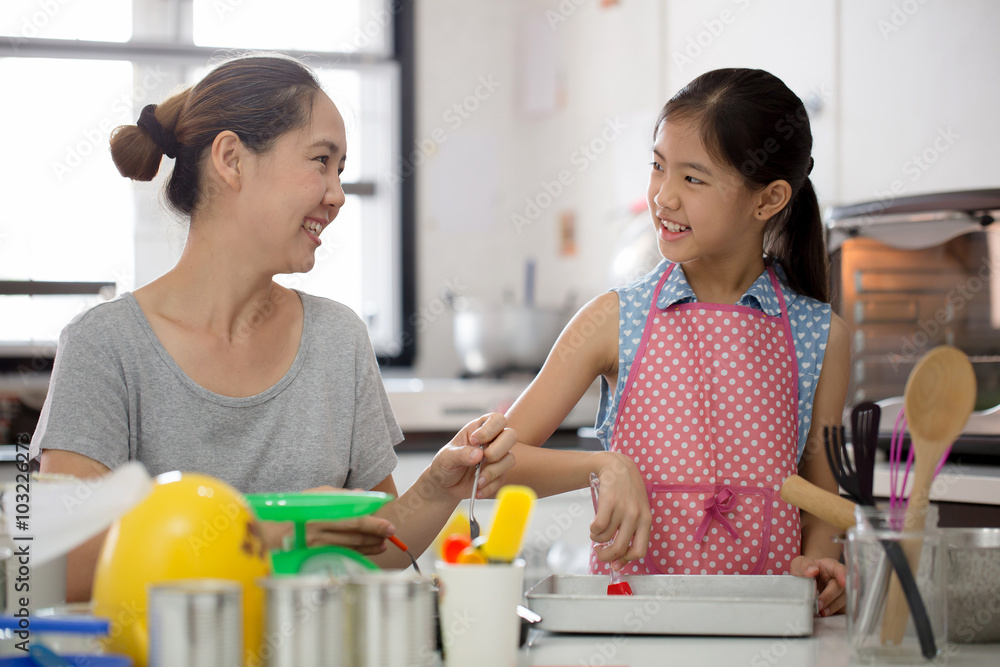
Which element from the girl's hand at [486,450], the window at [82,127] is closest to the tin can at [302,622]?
the girl's hand at [486,450]

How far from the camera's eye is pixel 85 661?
0.55 metres

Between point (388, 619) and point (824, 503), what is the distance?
A: 0.36 meters

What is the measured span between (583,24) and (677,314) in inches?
87.4

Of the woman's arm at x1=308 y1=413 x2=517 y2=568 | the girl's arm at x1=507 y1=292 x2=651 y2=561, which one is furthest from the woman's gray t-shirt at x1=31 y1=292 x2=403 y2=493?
the girl's arm at x1=507 y1=292 x2=651 y2=561

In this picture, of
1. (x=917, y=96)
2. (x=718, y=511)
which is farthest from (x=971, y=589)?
(x=917, y=96)

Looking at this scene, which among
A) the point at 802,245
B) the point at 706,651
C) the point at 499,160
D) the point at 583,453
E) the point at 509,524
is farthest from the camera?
the point at 499,160

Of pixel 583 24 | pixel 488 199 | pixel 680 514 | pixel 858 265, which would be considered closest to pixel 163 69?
pixel 488 199

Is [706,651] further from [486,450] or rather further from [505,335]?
[505,335]

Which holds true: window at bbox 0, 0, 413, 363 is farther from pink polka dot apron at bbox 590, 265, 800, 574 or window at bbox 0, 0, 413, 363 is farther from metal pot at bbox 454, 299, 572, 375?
pink polka dot apron at bbox 590, 265, 800, 574

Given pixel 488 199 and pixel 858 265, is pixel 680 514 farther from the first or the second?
pixel 488 199

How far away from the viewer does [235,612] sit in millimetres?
516

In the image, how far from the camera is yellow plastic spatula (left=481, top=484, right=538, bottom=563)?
0.60 m

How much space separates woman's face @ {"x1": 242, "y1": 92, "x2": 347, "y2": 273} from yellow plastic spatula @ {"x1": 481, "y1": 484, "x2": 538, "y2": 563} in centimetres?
67

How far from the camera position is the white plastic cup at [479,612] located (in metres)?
0.62
